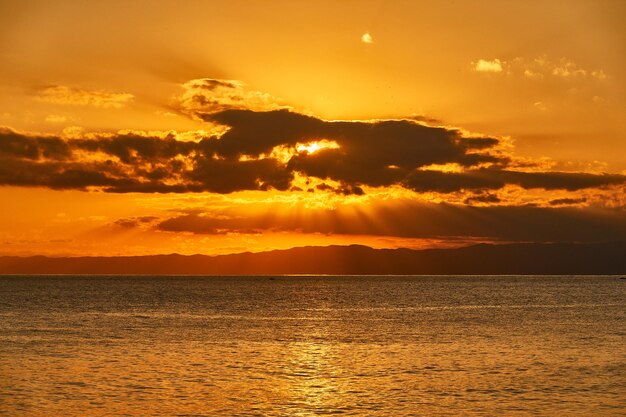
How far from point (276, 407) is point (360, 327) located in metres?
54.8

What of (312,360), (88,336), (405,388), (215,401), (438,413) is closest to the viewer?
(438,413)

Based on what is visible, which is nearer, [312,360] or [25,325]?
[312,360]

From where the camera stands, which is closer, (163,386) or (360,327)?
(163,386)

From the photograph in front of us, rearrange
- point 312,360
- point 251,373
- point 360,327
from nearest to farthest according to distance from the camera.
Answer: point 251,373
point 312,360
point 360,327

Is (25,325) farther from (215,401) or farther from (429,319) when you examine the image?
(215,401)

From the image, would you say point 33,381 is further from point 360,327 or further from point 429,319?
point 429,319

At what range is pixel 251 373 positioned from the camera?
5316 centimetres

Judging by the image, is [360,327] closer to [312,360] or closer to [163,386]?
[312,360]

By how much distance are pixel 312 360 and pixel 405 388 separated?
1439cm

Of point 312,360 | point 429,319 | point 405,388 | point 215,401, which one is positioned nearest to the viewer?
point 215,401

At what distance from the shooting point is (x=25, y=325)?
96.2 metres

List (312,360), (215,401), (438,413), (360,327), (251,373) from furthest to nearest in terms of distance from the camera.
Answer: (360,327) < (312,360) < (251,373) < (215,401) < (438,413)

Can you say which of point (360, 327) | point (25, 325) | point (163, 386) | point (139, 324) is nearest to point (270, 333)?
Result: point (360, 327)

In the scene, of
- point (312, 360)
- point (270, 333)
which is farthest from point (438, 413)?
point (270, 333)
